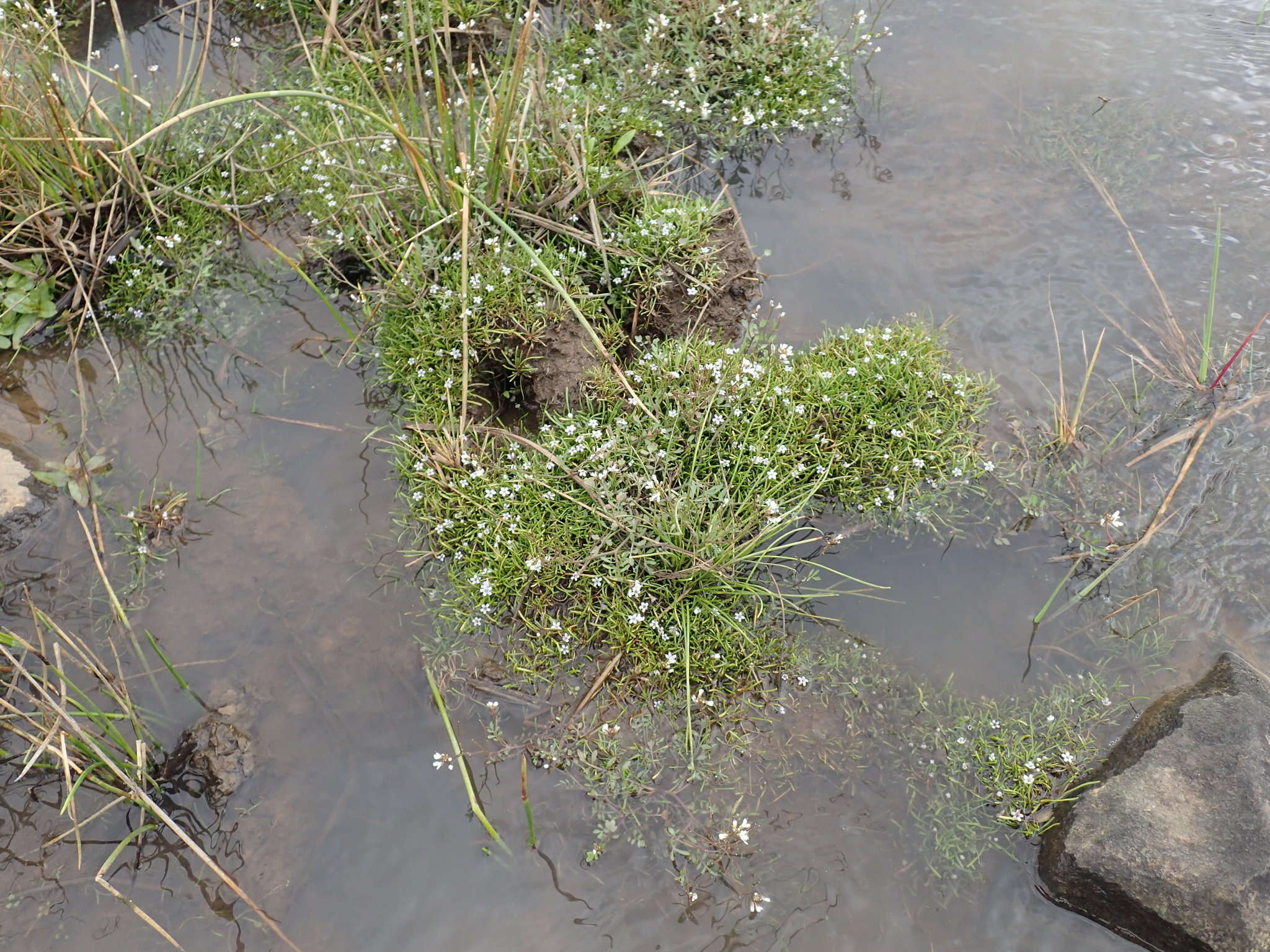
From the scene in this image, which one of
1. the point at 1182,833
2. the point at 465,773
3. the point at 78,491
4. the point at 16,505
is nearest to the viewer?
the point at 1182,833

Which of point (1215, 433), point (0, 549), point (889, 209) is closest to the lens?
point (0, 549)

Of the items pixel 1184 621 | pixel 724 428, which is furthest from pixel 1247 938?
pixel 724 428

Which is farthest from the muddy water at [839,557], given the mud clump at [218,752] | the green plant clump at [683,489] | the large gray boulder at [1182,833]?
the green plant clump at [683,489]

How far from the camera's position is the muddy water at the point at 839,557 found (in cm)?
364

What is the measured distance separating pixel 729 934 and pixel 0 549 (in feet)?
13.8

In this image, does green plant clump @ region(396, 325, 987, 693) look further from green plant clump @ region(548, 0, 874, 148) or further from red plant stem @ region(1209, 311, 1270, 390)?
green plant clump @ region(548, 0, 874, 148)

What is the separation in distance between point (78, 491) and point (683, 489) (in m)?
3.39

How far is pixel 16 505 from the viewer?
4.51m

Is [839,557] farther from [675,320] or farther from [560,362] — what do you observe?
[560,362]

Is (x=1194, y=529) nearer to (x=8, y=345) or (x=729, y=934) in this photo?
(x=729, y=934)

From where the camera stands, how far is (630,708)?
161 inches

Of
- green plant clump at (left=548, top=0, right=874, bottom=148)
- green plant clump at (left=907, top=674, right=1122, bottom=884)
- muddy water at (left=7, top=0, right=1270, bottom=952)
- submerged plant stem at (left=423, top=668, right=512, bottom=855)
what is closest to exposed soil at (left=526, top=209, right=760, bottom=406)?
muddy water at (left=7, top=0, right=1270, bottom=952)

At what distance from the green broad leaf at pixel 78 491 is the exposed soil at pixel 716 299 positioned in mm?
3322

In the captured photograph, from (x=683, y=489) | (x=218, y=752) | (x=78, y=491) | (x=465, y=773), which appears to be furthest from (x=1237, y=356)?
(x=78, y=491)
